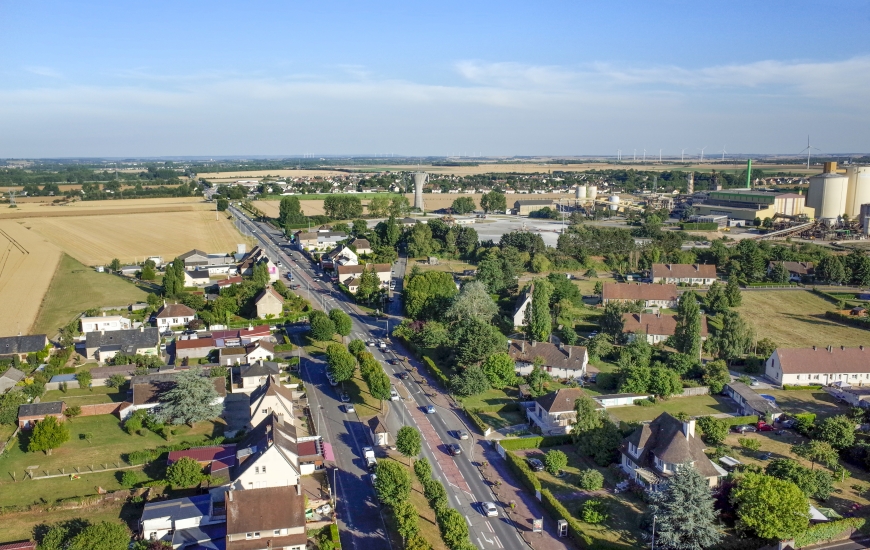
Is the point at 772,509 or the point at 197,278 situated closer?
the point at 772,509

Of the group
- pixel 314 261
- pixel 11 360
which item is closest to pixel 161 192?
pixel 314 261

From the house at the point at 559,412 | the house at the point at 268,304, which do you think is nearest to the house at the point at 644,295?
the house at the point at 559,412

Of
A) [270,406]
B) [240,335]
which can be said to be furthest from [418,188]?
[270,406]

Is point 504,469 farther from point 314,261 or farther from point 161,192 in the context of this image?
point 161,192

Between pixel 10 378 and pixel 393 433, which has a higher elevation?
pixel 10 378

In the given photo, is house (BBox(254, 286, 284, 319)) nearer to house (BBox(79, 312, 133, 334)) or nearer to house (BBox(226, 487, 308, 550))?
house (BBox(79, 312, 133, 334))

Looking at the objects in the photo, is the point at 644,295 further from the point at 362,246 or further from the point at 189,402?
the point at 189,402

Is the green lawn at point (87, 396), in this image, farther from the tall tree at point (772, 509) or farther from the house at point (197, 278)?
the tall tree at point (772, 509)
